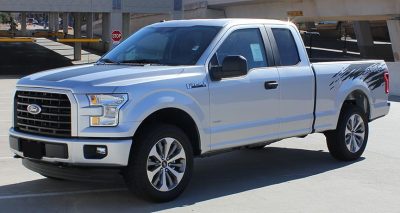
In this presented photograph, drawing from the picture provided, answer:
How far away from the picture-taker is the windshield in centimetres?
678

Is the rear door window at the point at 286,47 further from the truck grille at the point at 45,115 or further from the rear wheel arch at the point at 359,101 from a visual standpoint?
the truck grille at the point at 45,115

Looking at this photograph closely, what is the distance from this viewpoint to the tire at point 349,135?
844cm

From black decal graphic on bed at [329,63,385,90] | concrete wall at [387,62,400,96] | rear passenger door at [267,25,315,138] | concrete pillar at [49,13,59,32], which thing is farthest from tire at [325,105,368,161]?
concrete pillar at [49,13,59,32]

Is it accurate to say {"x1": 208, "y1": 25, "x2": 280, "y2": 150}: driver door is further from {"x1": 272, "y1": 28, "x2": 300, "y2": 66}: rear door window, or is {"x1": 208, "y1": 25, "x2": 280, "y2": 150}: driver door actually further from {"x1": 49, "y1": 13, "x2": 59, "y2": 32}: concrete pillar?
{"x1": 49, "y1": 13, "x2": 59, "y2": 32}: concrete pillar

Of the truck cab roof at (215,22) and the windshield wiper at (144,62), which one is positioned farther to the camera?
the truck cab roof at (215,22)

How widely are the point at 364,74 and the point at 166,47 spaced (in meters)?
3.36

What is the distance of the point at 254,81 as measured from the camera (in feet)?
22.8

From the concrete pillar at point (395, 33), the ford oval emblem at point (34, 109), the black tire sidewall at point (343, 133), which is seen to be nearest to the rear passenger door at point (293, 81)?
the black tire sidewall at point (343, 133)

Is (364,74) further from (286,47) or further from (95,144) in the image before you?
(95,144)

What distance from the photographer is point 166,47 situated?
7.02 m

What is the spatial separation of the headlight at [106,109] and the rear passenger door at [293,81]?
7.89 ft

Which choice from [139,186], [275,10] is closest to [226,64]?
[139,186]

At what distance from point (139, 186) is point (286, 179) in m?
2.30

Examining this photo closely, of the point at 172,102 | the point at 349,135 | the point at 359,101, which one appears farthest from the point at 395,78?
the point at 172,102
